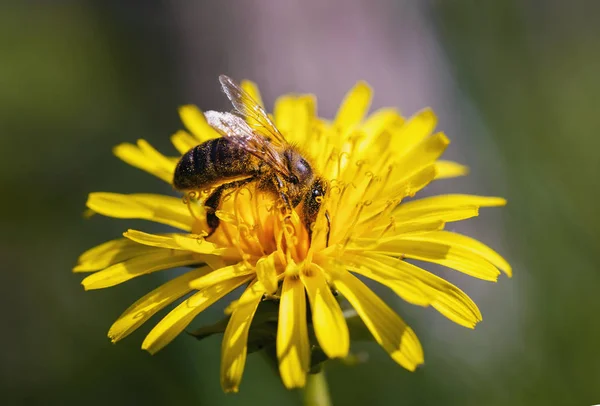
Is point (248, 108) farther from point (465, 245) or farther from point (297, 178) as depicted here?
point (465, 245)

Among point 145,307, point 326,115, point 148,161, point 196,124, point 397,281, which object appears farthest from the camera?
point 326,115

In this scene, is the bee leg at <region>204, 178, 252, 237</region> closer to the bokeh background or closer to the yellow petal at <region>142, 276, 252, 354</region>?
the yellow petal at <region>142, 276, 252, 354</region>

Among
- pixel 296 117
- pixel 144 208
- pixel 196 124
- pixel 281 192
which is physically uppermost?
pixel 296 117

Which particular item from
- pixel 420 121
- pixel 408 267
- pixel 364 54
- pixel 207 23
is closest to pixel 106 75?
pixel 207 23

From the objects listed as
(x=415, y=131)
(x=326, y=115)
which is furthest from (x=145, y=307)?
(x=326, y=115)

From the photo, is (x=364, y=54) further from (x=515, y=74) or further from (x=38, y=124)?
(x=38, y=124)

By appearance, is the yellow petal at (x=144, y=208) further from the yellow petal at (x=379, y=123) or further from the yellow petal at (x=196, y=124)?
the yellow petal at (x=379, y=123)

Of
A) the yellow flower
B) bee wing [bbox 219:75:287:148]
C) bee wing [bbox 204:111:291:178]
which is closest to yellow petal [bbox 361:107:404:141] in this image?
the yellow flower
